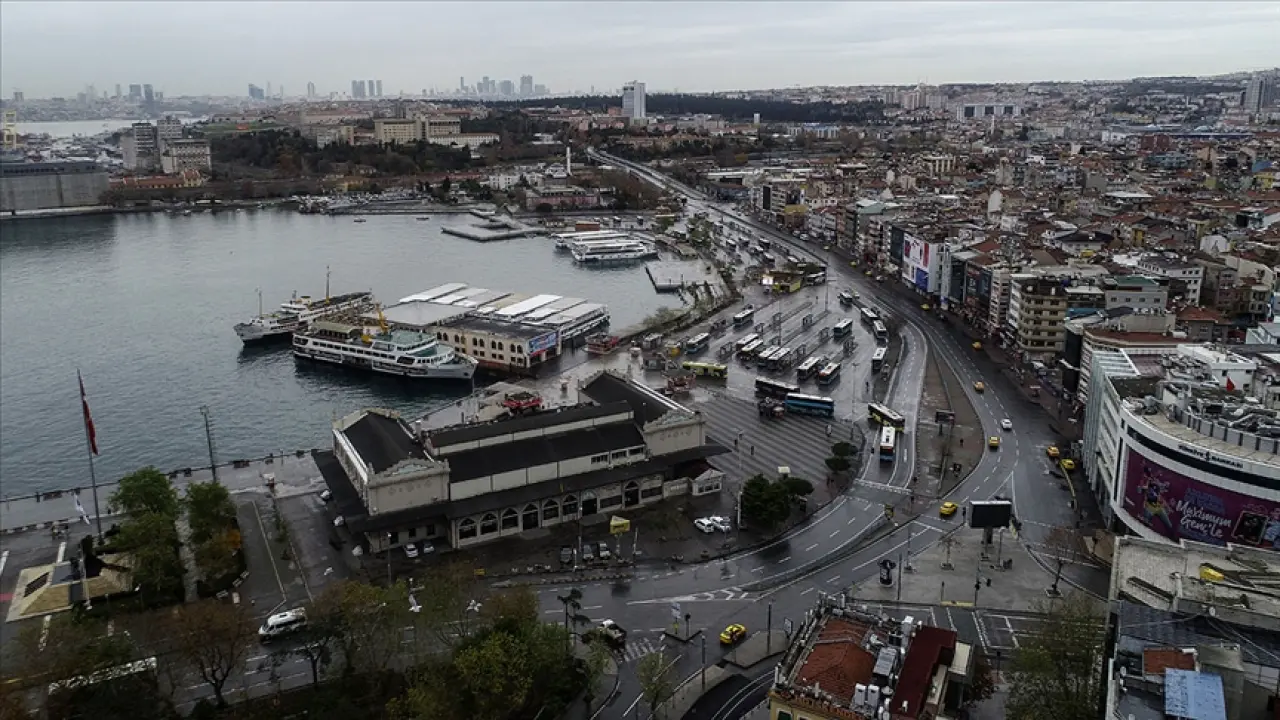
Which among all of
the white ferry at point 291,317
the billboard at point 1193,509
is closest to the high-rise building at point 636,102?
the white ferry at point 291,317

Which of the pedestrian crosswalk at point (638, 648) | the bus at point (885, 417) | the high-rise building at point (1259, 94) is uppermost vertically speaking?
the high-rise building at point (1259, 94)

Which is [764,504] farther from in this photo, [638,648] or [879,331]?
[879,331]

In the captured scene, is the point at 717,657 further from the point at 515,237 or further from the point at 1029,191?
the point at 1029,191

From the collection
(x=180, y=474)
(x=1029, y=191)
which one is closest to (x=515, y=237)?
(x=1029, y=191)

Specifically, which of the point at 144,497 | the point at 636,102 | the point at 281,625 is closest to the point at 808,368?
the point at 281,625

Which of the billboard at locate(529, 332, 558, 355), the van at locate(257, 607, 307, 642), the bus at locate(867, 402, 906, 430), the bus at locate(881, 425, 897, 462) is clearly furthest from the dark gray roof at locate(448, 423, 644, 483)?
the billboard at locate(529, 332, 558, 355)

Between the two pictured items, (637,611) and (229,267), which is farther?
(229,267)

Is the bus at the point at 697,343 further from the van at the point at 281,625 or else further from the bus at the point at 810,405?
the van at the point at 281,625
